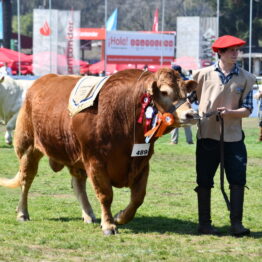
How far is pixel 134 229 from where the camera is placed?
8.38 metres

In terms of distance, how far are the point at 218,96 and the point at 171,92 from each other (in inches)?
22.1

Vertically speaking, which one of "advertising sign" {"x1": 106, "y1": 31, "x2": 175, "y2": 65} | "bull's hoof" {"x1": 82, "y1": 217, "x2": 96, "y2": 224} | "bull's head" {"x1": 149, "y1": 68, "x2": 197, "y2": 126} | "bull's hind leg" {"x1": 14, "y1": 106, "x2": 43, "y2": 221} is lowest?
"advertising sign" {"x1": 106, "y1": 31, "x2": 175, "y2": 65}

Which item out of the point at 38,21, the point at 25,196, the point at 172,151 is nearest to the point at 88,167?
the point at 25,196

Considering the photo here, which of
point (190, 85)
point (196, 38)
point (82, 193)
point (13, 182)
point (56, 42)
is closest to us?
point (190, 85)

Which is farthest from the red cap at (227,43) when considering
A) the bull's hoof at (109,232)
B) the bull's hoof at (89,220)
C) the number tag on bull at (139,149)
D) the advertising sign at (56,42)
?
the advertising sign at (56,42)

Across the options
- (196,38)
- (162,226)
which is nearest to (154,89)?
(162,226)

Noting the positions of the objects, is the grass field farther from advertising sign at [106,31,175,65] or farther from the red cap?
advertising sign at [106,31,175,65]

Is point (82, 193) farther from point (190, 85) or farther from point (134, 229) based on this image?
point (190, 85)

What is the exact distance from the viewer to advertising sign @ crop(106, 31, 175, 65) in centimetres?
4675

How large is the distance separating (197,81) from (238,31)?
199ft

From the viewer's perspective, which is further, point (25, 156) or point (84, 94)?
point (25, 156)

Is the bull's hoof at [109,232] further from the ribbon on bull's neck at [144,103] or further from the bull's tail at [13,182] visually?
the bull's tail at [13,182]

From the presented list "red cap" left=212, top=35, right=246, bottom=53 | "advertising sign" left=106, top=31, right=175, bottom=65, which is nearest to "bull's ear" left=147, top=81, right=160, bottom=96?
"red cap" left=212, top=35, right=246, bottom=53

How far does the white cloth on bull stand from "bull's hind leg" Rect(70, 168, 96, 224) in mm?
→ 991
